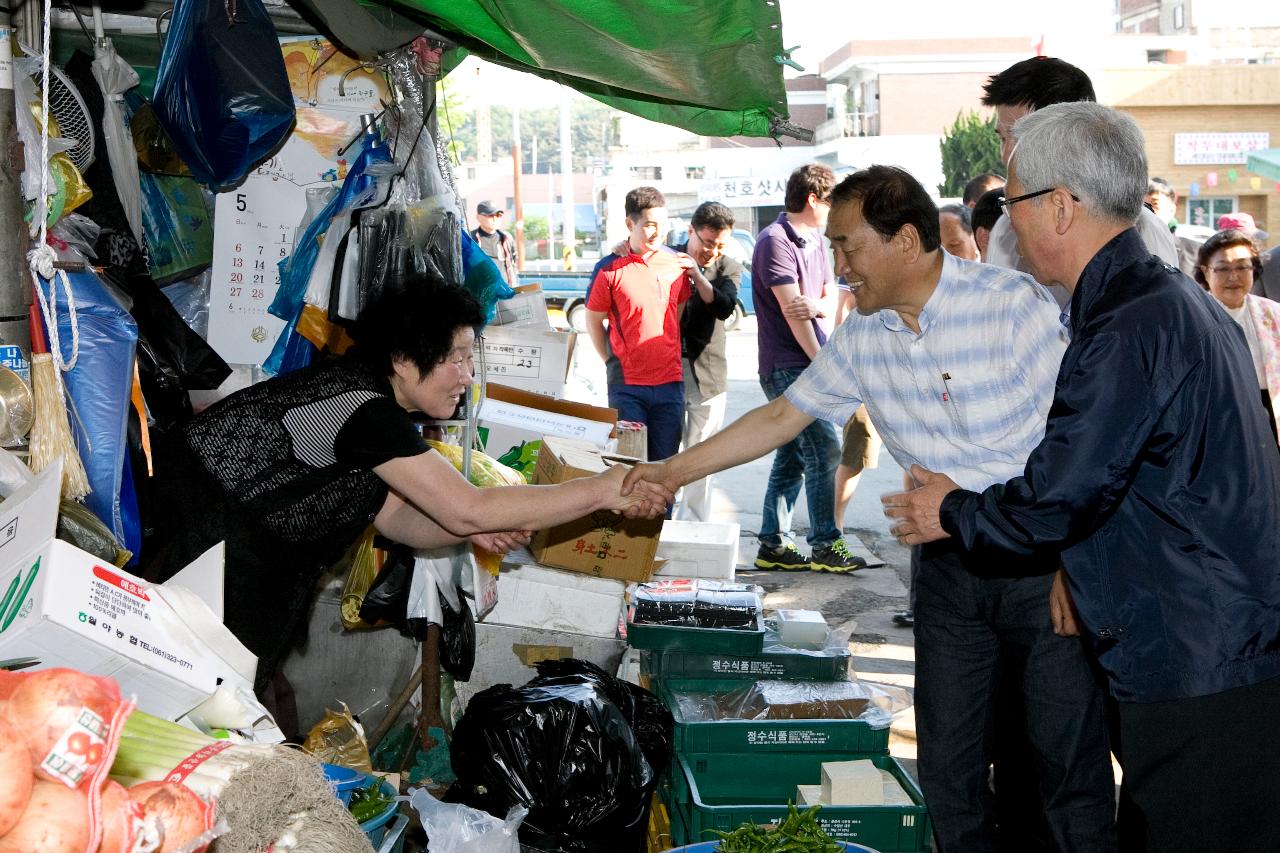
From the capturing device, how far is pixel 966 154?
36562mm

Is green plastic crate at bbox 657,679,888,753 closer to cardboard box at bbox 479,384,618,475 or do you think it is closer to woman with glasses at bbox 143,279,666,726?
woman with glasses at bbox 143,279,666,726

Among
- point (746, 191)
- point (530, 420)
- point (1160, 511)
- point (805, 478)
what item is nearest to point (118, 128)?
point (530, 420)

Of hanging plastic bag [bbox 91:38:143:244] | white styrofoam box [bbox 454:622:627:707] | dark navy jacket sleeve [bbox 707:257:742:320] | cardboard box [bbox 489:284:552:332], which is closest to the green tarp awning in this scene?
hanging plastic bag [bbox 91:38:143:244]

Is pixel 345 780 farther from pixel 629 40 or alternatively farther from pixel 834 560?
pixel 834 560

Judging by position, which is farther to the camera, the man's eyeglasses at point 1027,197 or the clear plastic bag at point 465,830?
the clear plastic bag at point 465,830

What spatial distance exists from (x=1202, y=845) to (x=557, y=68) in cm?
300

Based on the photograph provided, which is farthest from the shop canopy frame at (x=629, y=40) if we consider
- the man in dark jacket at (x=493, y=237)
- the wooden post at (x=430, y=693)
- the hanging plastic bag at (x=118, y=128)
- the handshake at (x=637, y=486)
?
the man in dark jacket at (x=493, y=237)

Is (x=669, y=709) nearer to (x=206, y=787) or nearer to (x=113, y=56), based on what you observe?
(x=206, y=787)

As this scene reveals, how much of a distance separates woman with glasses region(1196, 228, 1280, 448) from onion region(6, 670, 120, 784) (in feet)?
17.3

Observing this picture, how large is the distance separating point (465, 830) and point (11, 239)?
1.72 metres

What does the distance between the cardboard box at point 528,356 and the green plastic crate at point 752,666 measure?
1.87 metres

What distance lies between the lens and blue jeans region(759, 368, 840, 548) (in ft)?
23.4

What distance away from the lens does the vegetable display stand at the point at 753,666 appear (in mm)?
3967

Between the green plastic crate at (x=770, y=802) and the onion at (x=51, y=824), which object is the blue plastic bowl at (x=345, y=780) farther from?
the onion at (x=51, y=824)
